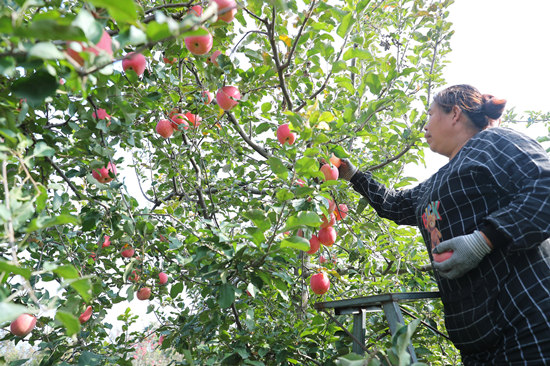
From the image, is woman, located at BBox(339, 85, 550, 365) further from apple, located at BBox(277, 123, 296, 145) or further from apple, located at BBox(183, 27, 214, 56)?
apple, located at BBox(183, 27, 214, 56)

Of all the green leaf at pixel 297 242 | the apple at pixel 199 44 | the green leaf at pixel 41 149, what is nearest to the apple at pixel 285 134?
the apple at pixel 199 44

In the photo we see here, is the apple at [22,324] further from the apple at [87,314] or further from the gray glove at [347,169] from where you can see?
the gray glove at [347,169]

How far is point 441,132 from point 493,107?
26 cm

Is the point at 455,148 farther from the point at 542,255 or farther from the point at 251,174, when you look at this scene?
the point at 251,174

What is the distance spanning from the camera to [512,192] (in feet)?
4.72

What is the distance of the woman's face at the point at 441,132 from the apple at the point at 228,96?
101 centimetres

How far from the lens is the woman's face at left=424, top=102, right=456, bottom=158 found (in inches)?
72.5

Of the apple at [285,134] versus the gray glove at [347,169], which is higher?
the apple at [285,134]

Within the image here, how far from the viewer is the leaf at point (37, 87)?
0.86 meters

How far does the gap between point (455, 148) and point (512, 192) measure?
17.6 inches

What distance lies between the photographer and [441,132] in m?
1.85

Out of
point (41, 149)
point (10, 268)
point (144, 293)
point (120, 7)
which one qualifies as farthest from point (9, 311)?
point (144, 293)

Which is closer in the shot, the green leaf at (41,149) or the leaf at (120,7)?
the leaf at (120,7)

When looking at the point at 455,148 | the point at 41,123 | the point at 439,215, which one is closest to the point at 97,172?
the point at 41,123
